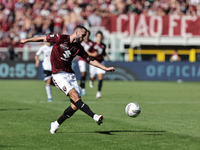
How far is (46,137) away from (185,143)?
2435 mm

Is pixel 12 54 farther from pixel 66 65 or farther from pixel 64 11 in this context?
pixel 66 65

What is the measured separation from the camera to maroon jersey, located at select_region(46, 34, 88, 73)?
8.55m

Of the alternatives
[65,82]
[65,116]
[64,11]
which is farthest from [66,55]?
[64,11]

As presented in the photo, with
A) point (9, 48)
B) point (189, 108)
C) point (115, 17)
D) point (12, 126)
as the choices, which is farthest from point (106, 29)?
point (12, 126)

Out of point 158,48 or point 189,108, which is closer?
point 189,108

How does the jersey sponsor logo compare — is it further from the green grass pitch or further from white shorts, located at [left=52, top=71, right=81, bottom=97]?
the green grass pitch

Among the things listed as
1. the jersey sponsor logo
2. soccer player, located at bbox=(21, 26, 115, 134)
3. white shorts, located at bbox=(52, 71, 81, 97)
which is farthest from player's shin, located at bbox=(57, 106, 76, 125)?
the jersey sponsor logo

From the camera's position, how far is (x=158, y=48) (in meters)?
31.7

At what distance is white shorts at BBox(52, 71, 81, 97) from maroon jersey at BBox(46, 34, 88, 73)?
93 millimetres

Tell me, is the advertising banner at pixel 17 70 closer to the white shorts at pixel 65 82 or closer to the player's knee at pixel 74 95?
the white shorts at pixel 65 82

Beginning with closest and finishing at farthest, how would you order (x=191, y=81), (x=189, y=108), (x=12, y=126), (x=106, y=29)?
(x=12, y=126) → (x=189, y=108) → (x=191, y=81) → (x=106, y=29)

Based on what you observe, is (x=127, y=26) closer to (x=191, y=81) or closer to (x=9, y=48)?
(x=191, y=81)

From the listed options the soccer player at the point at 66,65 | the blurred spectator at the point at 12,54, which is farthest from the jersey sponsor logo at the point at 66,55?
the blurred spectator at the point at 12,54

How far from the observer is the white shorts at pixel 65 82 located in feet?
27.9
